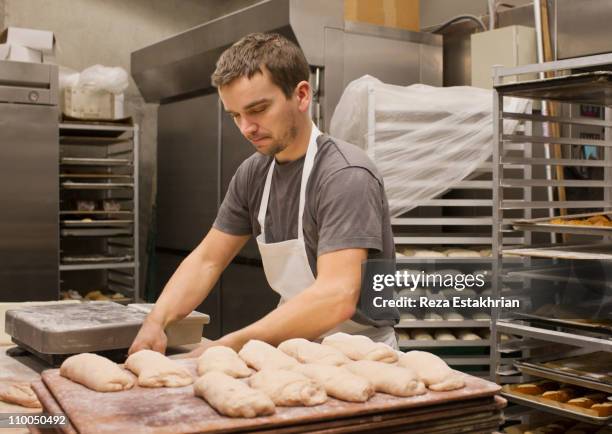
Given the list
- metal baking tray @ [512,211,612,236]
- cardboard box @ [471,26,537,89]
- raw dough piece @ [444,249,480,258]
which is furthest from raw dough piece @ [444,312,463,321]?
cardboard box @ [471,26,537,89]

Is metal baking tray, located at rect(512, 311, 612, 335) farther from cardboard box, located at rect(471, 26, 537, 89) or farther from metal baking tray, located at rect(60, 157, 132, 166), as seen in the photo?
metal baking tray, located at rect(60, 157, 132, 166)

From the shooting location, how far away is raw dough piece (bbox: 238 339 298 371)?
1.18m

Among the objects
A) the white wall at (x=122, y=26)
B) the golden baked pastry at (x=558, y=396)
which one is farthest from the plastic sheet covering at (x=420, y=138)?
the white wall at (x=122, y=26)

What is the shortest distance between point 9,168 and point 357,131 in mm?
2289

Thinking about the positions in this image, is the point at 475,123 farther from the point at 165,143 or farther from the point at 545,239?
the point at 165,143

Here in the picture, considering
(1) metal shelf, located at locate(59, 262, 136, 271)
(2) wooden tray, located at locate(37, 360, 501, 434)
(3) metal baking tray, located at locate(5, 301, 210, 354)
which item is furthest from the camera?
(1) metal shelf, located at locate(59, 262, 136, 271)

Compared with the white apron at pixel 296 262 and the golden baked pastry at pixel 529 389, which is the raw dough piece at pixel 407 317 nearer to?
the golden baked pastry at pixel 529 389

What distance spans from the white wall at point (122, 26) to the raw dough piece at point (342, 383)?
186 inches

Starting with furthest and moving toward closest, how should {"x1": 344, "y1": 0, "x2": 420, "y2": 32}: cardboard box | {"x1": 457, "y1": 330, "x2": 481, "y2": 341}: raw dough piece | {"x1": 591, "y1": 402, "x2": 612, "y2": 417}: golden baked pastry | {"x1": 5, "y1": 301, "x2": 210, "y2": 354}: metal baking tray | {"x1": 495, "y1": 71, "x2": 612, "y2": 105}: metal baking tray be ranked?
1. {"x1": 344, "y1": 0, "x2": 420, "y2": 32}: cardboard box
2. {"x1": 457, "y1": 330, "x2": 481, "y2": 341}: raw dough piece
3. {"x1": 591, "y1": 402, "x2": 612, "y2": 417}: golden baked pastry
4. {"x1": 495, "y1": 71, "x2": 612, "y2": 105}: metal baking tray
5. {"x1": 5, "y1": 301, "x2": 210, "y2": 354}: metal baking tray

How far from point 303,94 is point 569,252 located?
1279mm

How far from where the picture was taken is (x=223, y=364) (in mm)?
1170

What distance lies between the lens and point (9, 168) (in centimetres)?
428

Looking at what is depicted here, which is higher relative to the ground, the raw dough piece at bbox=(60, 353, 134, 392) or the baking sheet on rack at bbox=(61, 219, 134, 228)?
the baking sheet on rack at bbox=(61, 219, 134, 228)

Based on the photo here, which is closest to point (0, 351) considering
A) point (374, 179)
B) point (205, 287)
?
point (205, 287)
